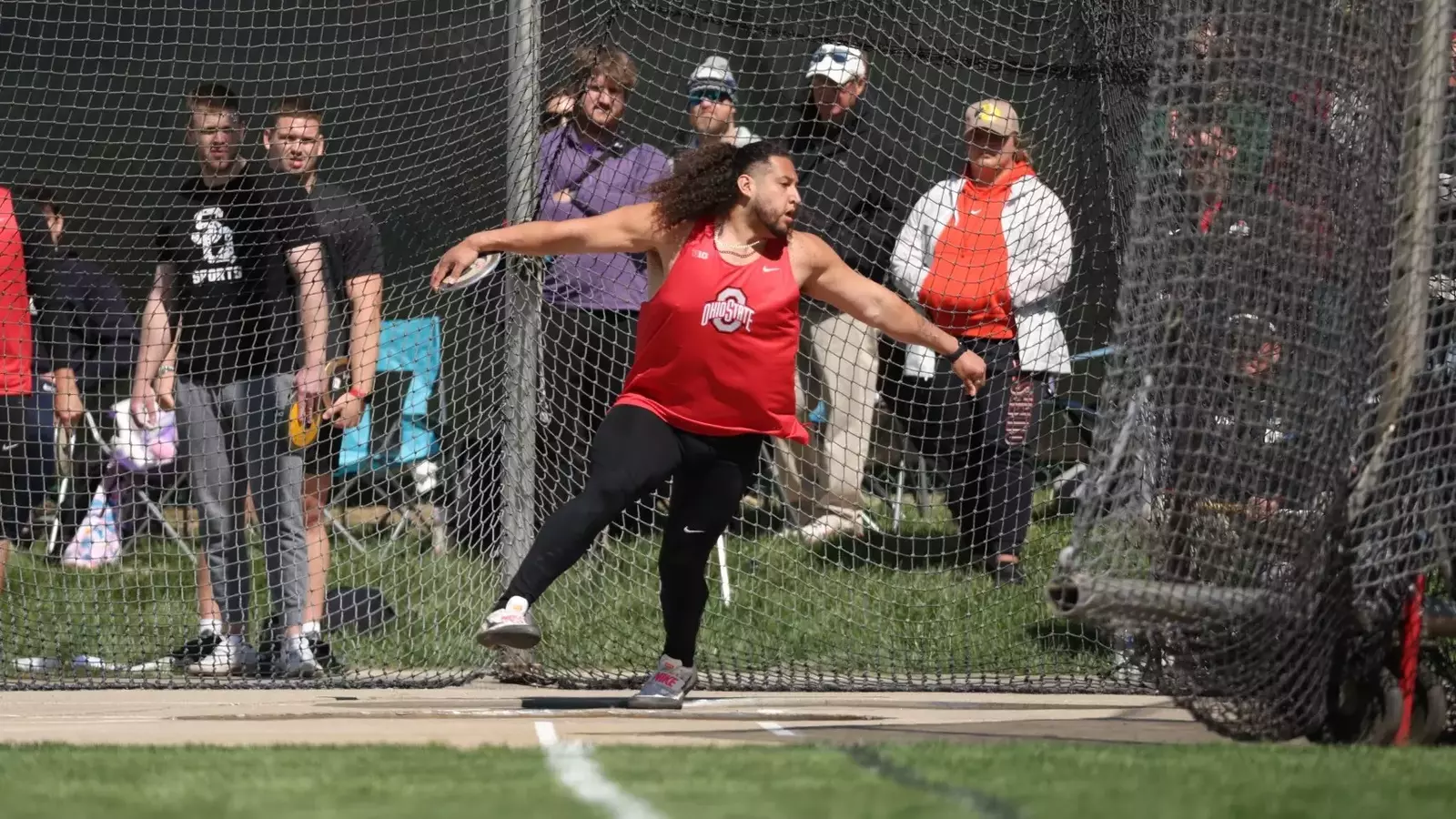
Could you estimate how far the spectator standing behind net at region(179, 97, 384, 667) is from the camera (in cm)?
794

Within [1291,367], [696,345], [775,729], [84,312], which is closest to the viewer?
[1291,367]

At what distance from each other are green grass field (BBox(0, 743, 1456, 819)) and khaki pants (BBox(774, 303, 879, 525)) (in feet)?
11.2

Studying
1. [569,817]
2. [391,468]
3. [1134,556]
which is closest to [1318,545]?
[1134,556]

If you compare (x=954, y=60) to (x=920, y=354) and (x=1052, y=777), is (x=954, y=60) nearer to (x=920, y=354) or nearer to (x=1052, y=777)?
(x=920, y=354)

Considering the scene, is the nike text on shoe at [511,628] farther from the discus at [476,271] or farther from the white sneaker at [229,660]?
the white sneaker at [229,660]

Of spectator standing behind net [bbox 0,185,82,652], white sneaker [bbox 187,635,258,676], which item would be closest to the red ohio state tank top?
white sneaker [bbox 187,635,258,676]

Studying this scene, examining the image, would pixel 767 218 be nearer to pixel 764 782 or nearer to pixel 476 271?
pixel 476 271

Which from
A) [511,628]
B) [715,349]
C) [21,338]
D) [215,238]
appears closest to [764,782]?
[511,628]

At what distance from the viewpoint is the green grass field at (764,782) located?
428 cm

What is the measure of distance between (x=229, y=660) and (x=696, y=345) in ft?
8.37

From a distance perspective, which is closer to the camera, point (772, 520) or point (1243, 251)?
point (1243, 251)

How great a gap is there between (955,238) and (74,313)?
157 inches

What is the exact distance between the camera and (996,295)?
839 centimetres

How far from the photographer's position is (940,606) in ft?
27.4
